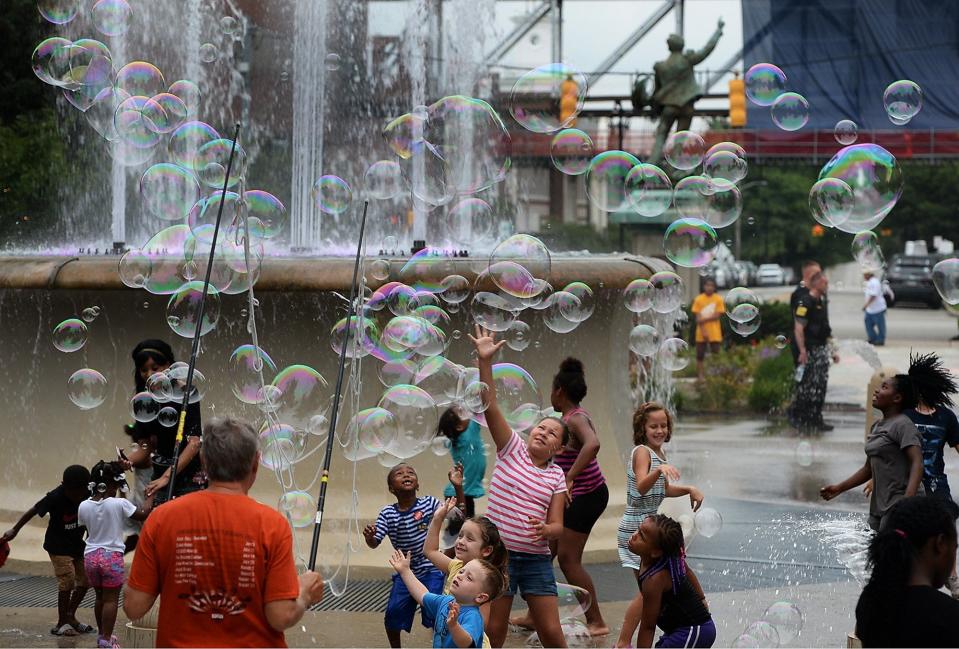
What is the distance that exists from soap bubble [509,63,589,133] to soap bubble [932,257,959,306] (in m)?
2.56

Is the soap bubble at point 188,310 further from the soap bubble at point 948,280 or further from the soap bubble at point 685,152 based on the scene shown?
the soap bubble at point 948,280

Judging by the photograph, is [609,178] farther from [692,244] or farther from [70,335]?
[70,335]

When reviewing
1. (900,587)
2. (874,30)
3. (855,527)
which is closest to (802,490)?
(855,527)

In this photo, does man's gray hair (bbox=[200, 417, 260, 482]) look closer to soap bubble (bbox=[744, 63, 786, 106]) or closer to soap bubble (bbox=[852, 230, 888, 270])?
soap bubble (bbox=[852, 230, 888, 270])

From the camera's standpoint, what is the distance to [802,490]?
1085 centimetres

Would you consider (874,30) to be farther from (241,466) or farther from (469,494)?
(241,466)

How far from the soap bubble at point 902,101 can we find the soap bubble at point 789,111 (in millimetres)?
584

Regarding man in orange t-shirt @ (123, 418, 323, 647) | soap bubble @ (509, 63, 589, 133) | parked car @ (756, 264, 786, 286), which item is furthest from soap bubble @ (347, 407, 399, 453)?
parked car @ (756, 264, 786, 286)

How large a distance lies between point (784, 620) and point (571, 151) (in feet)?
13.6

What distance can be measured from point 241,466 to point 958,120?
27773 millimetres

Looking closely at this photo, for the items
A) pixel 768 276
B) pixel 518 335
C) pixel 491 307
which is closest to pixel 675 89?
pixel 518 335

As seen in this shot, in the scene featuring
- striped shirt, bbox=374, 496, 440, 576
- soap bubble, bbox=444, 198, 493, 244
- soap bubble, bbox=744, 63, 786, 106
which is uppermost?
soap bubble, bbox=744, 63, 786, 106

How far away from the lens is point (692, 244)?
930cm

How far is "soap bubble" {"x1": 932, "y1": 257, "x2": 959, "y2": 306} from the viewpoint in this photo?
8.45 m
